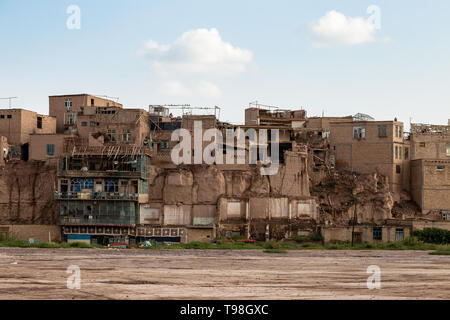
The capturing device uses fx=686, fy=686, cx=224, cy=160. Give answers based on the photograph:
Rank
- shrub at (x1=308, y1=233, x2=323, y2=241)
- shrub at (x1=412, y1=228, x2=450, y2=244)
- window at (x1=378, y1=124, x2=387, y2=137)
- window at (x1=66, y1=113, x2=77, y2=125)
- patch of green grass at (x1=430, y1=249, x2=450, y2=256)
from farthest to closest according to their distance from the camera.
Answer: window at (x1=66, y1=113, x2=77, y2=125), window at (x1=378, y1=124, x2=387, y2=137), shrub at (x1=308, y1=233, x2=323, y2=241), shrub at (x1=412, y1=228, x2=450, y2=244), patch of green grass at (x1=430, y1=249, x2=450, y2=256)

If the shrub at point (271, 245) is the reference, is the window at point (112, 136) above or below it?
above

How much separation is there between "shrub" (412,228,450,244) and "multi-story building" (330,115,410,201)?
765cm

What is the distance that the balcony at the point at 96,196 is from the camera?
2115 inches

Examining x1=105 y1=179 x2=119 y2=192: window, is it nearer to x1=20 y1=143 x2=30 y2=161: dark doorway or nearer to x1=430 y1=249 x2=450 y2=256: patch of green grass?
x1=20 y1=143 x2=30 y2=161: dark doorway

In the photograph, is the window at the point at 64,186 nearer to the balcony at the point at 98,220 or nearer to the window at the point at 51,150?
the balcony at the point at 98,220

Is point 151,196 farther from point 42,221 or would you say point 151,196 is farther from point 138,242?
point 42,221

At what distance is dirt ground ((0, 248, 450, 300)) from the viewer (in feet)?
85.8

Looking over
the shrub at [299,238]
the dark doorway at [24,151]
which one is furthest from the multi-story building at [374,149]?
the dark doorway at [24,151]

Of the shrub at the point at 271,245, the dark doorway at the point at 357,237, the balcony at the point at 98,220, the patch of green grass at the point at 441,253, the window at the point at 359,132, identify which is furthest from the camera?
the window at the point at 359,132

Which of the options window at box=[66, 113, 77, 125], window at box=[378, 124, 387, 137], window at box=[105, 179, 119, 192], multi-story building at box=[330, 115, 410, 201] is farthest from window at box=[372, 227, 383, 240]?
window at box=[66, 113, 77, 125]

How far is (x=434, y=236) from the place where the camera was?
51625 mm

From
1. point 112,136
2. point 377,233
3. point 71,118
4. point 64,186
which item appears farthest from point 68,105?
point 377,233

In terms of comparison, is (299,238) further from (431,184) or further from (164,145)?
(164,145)

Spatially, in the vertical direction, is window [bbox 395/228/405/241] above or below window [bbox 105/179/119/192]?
below
